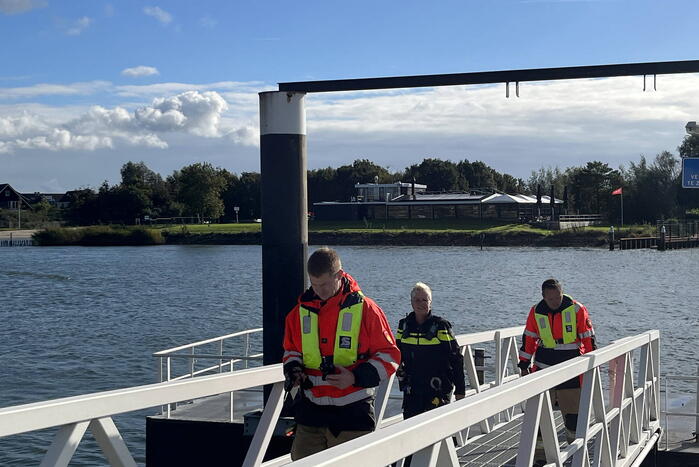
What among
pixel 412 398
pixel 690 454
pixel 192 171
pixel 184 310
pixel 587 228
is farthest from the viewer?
pixel 192 171

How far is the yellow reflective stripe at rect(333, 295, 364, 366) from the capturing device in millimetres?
4891

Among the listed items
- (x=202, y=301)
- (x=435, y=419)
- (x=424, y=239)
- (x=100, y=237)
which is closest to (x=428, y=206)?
(x=424, y=239)

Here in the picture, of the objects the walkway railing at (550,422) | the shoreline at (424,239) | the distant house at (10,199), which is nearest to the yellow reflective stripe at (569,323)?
the walkway railing at (550,422)

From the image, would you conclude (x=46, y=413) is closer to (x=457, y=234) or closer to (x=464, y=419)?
(x=464, y=419)

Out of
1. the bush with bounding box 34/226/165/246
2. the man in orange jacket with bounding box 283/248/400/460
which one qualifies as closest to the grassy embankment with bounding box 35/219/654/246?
the bush with bounding box 34/226/165/246

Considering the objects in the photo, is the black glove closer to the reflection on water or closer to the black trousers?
the black trousers

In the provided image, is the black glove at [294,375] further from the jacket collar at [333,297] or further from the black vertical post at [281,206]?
the black vertical post at [281,206]

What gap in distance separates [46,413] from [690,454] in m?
7.22

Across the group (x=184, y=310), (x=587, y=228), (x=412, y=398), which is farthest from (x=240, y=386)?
(x=587, y=228)

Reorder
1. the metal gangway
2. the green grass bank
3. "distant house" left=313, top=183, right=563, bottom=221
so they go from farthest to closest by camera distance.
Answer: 1. "distant house" left=313, top=183, right=563, bottom=221
2. the green grass bank
3. the metal gangway

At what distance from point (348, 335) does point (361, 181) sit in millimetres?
143143

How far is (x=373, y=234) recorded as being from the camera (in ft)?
373

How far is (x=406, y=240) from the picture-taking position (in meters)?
111

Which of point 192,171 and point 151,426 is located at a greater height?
point 192,171
